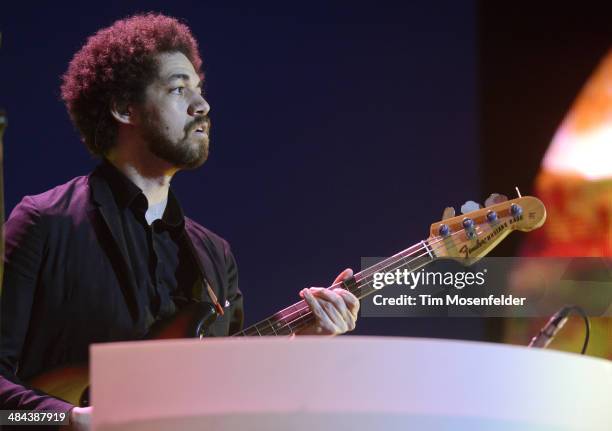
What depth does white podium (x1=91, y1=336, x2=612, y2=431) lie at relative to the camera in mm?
964

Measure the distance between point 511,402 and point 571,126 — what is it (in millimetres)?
2197

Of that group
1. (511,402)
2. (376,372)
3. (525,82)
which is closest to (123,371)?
(376,372)

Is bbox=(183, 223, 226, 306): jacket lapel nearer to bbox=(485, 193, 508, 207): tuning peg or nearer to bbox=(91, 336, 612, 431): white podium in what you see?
bbox=(485, 193, 508, 207): tuning peg

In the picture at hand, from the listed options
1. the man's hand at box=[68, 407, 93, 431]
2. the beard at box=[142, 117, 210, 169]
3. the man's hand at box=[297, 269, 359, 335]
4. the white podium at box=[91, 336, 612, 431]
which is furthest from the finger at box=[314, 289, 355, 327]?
the white podium at box=[91, 336, 612, 431]

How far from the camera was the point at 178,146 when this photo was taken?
2688 millimetres

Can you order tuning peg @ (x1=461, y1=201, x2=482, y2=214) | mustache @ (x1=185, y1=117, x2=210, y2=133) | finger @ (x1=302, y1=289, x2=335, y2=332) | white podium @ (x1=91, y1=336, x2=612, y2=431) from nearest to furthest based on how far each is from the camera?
1. white podium @ (x1=91, y1=336, x2=612, y2=431)
2. finger @ (x1=302, y1=289, x2=335, y2=332)
3. tuning peg @ (x1=461, y1=201, x2=482, y2=214)
4. mustache @ (x1=185, y1=117, x2=210, y2=133)

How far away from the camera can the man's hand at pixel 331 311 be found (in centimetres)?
251

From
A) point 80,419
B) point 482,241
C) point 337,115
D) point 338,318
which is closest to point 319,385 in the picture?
point 80,419

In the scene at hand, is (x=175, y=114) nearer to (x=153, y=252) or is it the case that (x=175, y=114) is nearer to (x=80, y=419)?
(x=153, y=252)

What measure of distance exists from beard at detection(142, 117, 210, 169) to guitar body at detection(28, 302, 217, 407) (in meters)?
0.45

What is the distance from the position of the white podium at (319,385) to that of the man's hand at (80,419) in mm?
1210

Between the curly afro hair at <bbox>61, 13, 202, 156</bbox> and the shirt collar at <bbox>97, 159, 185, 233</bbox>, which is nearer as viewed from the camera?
the shirt collar at <bbox>97, 159, 185, 233</bbox>

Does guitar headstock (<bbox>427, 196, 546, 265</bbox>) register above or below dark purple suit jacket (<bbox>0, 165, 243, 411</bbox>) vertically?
above

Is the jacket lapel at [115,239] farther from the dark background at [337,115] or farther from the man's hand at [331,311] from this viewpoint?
the man's hand at [331,311]
